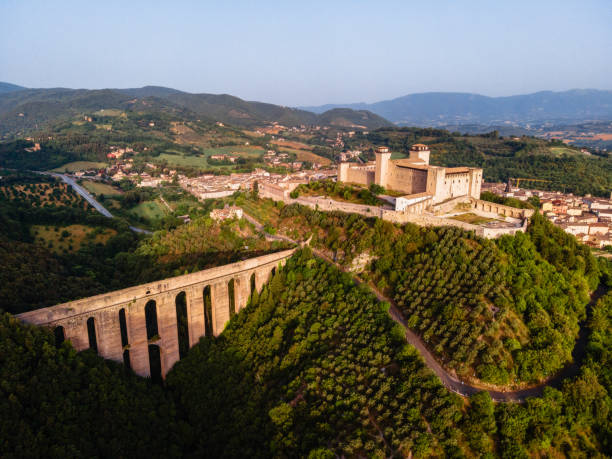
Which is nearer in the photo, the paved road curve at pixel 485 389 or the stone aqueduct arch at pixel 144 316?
the paved road curve at pixel 485 389

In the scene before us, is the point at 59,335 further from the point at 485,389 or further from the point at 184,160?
the point at 184,160

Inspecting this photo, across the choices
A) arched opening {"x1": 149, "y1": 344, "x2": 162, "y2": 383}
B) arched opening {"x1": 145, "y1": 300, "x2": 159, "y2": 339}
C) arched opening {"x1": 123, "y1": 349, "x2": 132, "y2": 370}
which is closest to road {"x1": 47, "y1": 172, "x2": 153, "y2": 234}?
arched opening {"x1": 145, "y1": 300, "x2": 159, "y2": 339}

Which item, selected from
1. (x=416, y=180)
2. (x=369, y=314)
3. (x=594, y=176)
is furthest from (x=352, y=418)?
(x=594, y=176)

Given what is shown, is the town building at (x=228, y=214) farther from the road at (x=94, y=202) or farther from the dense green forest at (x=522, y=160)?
the dense green forest at (x=522, y=160)

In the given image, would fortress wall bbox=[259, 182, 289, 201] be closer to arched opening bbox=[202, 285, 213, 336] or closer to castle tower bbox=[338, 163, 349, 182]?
castle tower bbox=[338, 163, 349, 182]

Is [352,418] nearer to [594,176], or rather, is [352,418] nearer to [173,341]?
[173,341]

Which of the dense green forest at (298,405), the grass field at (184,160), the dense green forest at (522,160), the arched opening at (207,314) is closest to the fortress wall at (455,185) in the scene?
the dense green forest at (298,405)
